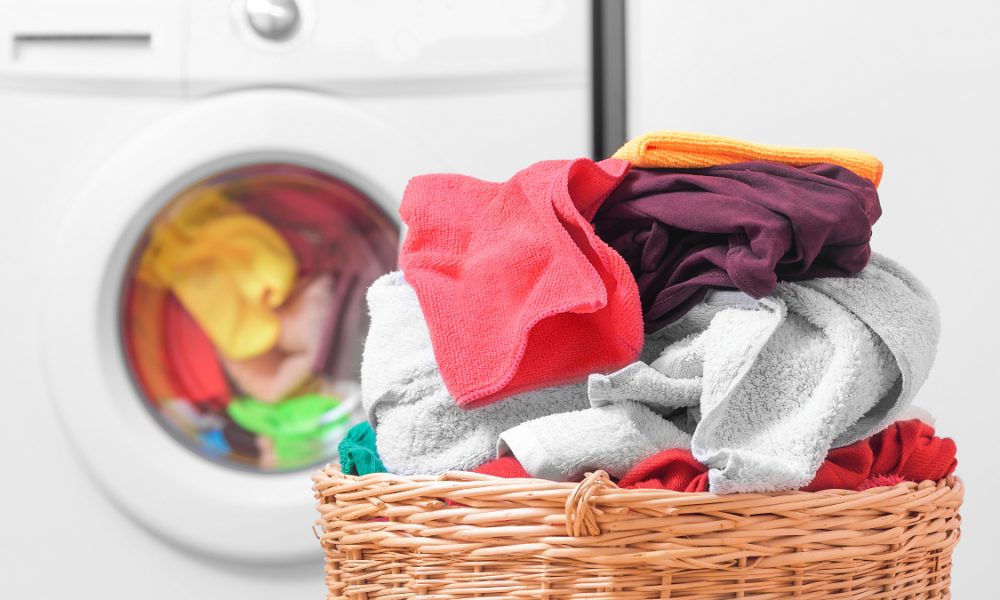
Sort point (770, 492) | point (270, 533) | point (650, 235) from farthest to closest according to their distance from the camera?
1. point (270, 533)
2. point (650, 235)
3. point (770, 492)

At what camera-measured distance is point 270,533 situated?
3.09ft

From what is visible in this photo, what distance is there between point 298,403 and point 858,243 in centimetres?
64

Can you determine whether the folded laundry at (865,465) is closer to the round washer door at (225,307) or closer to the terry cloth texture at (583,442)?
the terry cloth texture at (583,442)

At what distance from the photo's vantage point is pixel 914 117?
93cm

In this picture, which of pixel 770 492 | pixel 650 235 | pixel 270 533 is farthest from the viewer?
pixel 270 533

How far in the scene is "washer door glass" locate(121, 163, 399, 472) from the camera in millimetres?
984

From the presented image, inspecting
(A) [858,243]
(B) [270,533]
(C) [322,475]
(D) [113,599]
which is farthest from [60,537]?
(A) [858,243]

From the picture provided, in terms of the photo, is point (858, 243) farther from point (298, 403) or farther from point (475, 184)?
point (298, 403)

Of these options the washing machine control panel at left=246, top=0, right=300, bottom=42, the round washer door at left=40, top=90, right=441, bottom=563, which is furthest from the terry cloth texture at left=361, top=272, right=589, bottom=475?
the washing machine control panel at left=246, top=0, right=300, bottom=42

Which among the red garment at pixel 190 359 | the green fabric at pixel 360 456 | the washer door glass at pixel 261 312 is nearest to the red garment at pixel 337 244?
the washer door glass at pixel 261 312

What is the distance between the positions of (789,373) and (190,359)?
68 cm

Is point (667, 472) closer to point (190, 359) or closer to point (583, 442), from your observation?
point (583, 442)

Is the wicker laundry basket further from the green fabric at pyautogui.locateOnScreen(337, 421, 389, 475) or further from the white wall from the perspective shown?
the white wall

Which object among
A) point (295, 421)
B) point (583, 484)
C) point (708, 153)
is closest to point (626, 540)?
point (583, 484)
